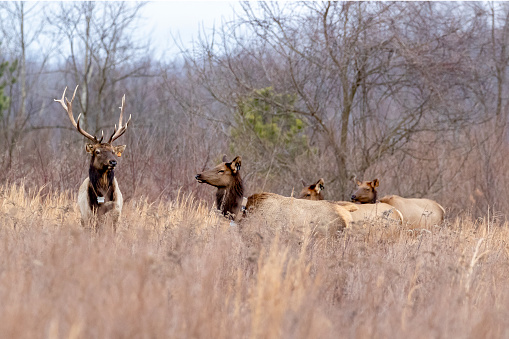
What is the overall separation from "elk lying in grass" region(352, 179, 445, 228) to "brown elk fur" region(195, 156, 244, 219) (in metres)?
2.89

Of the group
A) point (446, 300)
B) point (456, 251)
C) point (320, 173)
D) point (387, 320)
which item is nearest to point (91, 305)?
point (387, 320)

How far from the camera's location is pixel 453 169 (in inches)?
572

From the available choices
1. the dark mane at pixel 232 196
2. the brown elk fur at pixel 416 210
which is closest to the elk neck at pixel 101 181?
the dark mane at pixel 232 196

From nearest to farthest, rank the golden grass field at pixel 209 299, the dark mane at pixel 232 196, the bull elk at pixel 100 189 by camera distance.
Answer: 1. the golden grass field at pixel 209 299
2. the bull elk at pixel 100 189
3. the dark mane at pixel 232 196

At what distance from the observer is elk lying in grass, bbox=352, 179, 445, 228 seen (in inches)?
423

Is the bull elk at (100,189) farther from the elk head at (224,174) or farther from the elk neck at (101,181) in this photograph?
→ the elk head at (224,174)

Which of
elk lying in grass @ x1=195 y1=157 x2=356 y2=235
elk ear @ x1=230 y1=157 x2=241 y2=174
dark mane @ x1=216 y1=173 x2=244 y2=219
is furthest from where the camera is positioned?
dark mane @ x1=216 y1=173 x2=244 y2=219

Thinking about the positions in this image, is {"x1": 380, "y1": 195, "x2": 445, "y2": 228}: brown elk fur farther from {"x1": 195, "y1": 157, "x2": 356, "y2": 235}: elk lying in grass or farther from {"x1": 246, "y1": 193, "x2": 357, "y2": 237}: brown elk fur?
{"x1": 246, "y1": 193, "x2": 357, "y2": 237}: brown elk fur

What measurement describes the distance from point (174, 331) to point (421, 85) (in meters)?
10.5

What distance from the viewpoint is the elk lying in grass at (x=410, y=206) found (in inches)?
423

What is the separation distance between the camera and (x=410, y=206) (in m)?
10.9

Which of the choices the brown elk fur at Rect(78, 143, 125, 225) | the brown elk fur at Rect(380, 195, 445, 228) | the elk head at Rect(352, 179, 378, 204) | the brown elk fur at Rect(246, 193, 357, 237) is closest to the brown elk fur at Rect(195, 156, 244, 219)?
the brown elk fur at Rect(246, 193, 357, 237)

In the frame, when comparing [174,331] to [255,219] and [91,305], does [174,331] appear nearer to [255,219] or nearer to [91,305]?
[91,305]

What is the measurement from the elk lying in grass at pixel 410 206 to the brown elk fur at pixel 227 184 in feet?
9.49
